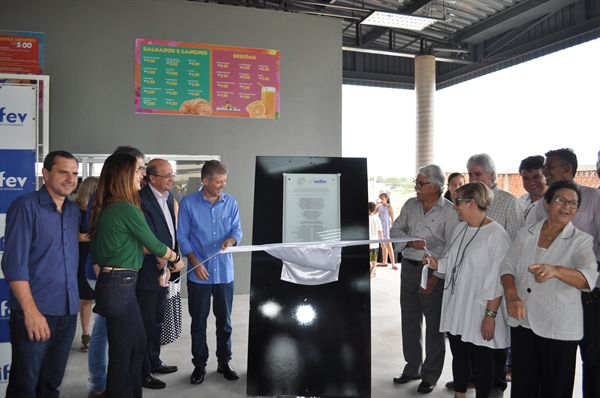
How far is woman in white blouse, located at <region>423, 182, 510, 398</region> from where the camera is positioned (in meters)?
2.83

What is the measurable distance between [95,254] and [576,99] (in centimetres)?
1116

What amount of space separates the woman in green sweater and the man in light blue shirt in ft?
3.15

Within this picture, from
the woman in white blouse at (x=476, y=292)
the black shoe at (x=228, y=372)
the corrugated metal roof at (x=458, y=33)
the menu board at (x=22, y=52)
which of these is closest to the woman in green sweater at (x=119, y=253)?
the black shoe at (x=228, y=372)

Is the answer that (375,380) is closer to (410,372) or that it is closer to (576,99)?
→ (410,372)

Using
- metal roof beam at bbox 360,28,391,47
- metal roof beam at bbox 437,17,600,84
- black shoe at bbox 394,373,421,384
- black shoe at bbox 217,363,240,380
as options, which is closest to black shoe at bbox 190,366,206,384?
black shoe at bbox 217,363,240,380

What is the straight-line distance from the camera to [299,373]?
326cm

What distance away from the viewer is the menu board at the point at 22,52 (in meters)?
5.96

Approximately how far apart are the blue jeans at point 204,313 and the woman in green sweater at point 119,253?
97cm

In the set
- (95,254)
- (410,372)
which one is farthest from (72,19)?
(410,372)

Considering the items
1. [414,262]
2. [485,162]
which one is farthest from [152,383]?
[485,162]

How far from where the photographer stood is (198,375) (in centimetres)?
371

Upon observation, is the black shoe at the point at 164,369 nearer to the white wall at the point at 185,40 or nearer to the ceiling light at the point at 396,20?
the white wall at the point at 185,40

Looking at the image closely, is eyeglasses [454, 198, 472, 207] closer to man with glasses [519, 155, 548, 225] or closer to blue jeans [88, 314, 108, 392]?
man with glasses [519, 155, 548, 225]

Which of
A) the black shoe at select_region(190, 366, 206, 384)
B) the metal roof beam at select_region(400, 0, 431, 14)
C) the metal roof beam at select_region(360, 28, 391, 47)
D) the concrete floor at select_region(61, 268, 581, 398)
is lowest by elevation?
the concrete floor at select_region(61, 268, 581, 398)
